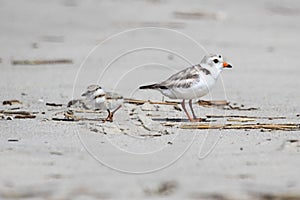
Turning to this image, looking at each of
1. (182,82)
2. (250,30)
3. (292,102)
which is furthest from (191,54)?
(182,82)

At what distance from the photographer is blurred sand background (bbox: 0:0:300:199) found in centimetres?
326

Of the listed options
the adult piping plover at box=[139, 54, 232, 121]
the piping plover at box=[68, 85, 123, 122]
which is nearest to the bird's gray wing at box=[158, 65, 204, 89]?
the adult piping plover at box=[139, 54, 232, 121]

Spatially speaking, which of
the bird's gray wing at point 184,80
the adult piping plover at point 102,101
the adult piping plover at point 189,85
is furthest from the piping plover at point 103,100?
the bird's gray wing at point 184,80

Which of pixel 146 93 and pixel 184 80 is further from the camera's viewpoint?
pixel 146 93

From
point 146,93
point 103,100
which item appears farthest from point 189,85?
point 146,93

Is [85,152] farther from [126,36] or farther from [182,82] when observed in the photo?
[126,36]

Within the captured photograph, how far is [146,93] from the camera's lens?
5.62 meters

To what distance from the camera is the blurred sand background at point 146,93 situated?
10.7 feet

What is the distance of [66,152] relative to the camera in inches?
150

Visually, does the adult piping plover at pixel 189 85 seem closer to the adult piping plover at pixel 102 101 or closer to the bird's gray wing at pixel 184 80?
the bird's gray wing at pixel 184 80

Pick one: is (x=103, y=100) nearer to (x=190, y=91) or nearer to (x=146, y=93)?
(x=190, y=91)

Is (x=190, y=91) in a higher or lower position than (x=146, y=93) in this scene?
lower

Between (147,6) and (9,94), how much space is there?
5.23m

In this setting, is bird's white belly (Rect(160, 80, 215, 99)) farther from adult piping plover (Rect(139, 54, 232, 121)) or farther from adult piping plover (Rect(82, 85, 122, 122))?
adult piping plover (Rect(82, 85, 122, 122))
